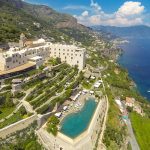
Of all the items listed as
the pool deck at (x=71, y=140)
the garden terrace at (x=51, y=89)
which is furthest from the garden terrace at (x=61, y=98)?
the pool deck at (x=71, y=140)

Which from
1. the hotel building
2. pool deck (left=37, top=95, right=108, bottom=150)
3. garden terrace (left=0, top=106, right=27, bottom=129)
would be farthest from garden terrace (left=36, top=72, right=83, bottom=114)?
the hotel building

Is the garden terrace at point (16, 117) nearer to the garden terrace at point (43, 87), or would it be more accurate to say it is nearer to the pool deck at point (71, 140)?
the pool deck at point (71, 140)

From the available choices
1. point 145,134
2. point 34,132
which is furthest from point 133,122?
point 34,132

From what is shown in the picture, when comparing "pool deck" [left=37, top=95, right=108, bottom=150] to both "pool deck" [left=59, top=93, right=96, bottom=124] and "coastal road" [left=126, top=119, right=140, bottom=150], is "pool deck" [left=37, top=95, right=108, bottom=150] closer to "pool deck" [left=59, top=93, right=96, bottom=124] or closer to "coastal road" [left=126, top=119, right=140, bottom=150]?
"pool deck" [left=59, top=93, right=96, bottom=124]

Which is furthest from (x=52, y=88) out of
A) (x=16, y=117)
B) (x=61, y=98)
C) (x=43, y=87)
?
(x=16, y=117)

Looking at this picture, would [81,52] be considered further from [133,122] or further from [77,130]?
[77,130]
